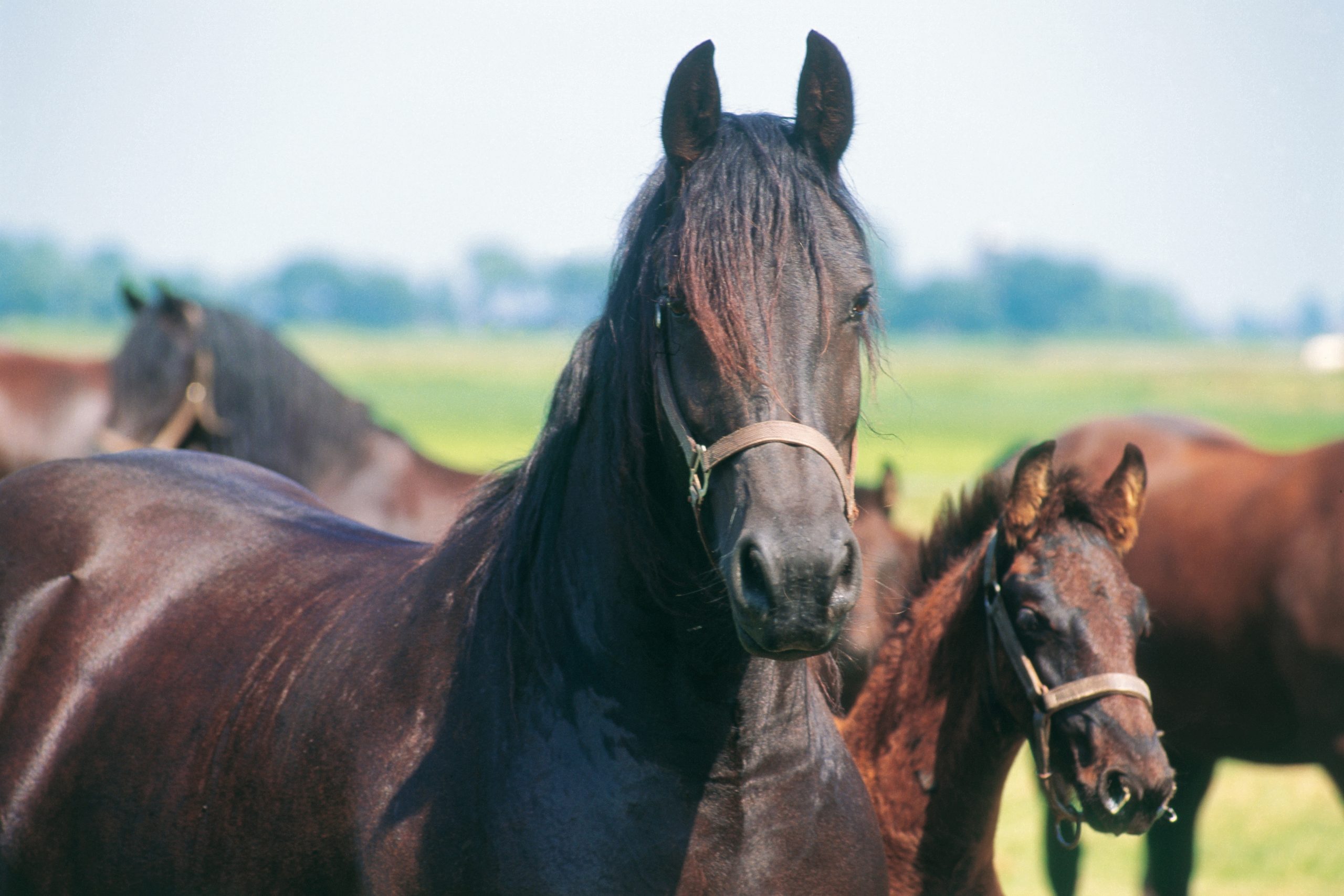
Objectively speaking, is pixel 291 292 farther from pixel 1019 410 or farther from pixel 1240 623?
pixel 1240 623

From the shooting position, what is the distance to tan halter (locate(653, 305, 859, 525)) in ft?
5.98

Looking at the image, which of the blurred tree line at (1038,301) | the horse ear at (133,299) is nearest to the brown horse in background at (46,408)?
the horse ear at (133,299)

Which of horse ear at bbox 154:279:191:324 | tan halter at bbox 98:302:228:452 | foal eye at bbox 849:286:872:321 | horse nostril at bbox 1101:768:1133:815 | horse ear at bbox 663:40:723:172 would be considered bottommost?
horse nostril at bbox 1101:768:1133:815

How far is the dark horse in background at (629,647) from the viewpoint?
6.23ft

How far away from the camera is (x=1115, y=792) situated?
3.04 meters

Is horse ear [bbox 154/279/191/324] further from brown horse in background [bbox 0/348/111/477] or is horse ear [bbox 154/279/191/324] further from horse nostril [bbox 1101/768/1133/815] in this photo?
horse nostril [bbox 1101/768/1133/815]

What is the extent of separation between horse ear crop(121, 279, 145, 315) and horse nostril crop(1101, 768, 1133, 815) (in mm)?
6464

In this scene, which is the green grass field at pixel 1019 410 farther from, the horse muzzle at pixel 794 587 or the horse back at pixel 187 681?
the horse back at pixel 187 681

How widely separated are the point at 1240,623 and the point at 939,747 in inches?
110

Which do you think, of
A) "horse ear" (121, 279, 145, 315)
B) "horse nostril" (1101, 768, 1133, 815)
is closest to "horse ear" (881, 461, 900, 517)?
"horse nostril" (1101, 768, 1133, 815)

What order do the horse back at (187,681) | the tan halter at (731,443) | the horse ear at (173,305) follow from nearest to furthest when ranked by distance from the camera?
1. the tan halter at (731,443)
2. the horse back at (187,681)
3. the horse ear at (173,305)

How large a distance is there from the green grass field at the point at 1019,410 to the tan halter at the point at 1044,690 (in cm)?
69

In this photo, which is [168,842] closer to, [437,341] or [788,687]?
[788,687]

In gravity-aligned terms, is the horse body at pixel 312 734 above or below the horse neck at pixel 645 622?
below
